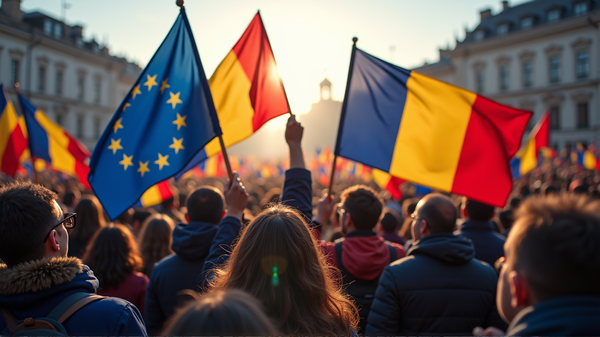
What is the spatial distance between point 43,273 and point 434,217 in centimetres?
218

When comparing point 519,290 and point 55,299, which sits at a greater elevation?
point 519,290

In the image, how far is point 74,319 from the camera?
5.24 feet

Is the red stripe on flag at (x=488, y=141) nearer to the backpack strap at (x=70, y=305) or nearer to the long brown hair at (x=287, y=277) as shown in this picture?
the long brown hair at (x=287, y=277)

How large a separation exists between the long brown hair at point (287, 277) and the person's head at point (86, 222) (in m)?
3.01

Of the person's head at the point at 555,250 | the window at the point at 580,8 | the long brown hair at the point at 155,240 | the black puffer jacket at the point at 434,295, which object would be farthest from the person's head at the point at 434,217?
the window at the point at 580,8

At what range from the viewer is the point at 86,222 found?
4.23m

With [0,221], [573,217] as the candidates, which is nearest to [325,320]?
[573,217]

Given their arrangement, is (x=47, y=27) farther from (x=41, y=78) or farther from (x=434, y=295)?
(x=434, y=295)

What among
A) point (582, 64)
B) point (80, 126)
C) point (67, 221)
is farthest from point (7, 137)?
point (582, 64)

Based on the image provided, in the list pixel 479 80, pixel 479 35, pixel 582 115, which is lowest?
pixel 582 115

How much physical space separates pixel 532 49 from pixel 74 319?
149ft

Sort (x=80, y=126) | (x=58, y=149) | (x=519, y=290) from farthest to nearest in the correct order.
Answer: (x=80, y=126), (x=58, y=149), (x=519, y=290)

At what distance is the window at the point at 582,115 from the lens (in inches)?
1473

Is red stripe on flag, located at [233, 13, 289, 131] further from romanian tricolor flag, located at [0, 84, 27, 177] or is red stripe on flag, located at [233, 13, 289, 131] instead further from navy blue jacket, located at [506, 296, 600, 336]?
romanian tricolor flag, located at [0, 84, 27, 177]
